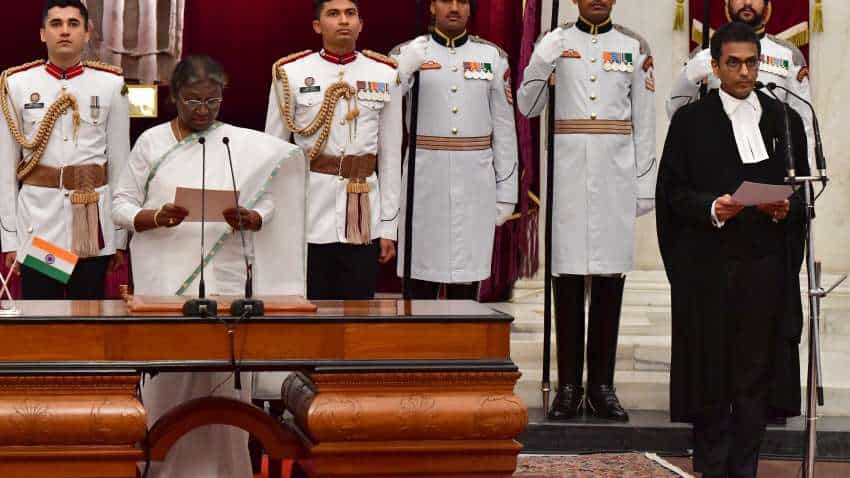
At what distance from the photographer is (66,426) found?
3709 mm

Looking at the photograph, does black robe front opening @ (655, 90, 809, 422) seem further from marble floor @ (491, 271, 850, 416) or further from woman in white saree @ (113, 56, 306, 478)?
woman in white saree @ (113, 56, 306, 478)

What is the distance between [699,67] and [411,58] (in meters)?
1.15

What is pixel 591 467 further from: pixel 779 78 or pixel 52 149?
pixel 52 149

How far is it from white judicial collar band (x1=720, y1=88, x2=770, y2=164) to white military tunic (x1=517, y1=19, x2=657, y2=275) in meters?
0.91

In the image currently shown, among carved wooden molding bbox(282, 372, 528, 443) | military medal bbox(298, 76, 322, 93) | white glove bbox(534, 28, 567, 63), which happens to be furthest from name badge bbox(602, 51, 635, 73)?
carved wooden molding bbox(282, 372, 528, 443)

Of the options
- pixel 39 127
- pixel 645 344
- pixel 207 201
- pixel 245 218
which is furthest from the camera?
pixel 645 344

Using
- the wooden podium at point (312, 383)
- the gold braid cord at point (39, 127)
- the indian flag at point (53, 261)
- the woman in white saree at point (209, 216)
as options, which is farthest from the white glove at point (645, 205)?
the indian flag at point (53, 261)

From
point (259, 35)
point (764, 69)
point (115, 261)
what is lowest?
point (115, 261)

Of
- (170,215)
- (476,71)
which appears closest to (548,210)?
(476,71)

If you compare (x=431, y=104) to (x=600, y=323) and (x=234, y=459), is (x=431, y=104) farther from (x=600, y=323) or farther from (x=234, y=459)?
(x=234, y=459)

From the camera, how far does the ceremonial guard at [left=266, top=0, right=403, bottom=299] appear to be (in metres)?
Result: 5.54

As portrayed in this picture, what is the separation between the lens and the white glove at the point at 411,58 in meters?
5.75

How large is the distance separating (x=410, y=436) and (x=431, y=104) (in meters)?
2.27

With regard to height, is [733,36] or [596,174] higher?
[733,36]
